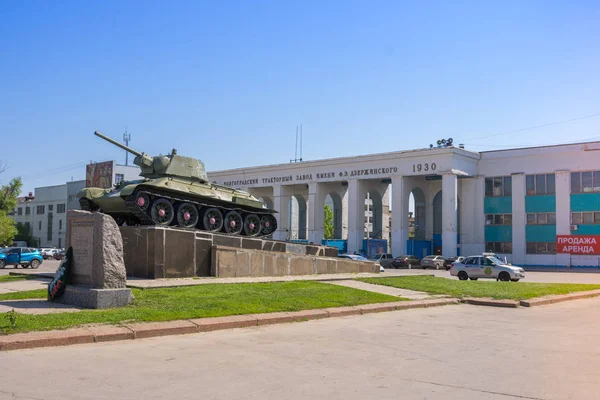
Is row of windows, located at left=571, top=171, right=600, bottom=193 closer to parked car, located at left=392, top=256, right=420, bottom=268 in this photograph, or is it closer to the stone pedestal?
parked car, located at left=392, top=256, right=420, bottom=268

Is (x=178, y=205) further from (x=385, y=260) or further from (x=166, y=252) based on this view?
(x=385, y=260)

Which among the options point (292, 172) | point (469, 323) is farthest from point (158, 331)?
point (292, 172)

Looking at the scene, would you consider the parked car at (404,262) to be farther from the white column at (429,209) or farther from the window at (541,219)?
the white column at (429,209)

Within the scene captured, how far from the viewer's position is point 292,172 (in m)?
60.2

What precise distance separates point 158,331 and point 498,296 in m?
10.6

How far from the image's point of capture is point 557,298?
16.8 meters

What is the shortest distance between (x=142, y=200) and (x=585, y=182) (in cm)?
4000

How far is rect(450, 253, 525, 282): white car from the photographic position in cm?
2728

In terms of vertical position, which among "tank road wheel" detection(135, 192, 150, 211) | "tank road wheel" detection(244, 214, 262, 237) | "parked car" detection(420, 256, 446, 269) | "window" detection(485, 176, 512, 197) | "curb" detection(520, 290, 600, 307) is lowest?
"parked car" detection(420, 256, 446, 269)

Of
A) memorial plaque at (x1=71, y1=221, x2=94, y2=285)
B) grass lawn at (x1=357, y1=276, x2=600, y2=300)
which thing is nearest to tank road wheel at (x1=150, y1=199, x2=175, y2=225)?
grass lawn at (x1=357, y1=276, x2=600, y2=300)

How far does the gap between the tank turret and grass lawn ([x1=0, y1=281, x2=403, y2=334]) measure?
707 centimetres

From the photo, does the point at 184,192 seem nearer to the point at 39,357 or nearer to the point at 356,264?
the point at 356,264

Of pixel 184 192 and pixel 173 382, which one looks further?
pixel 184 192

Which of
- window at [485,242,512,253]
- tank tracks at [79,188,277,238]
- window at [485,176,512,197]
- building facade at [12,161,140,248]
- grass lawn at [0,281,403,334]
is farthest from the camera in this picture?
building facade at [12,161,140,248]
